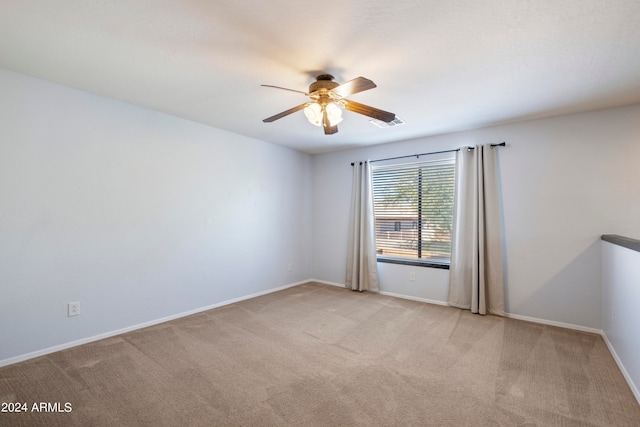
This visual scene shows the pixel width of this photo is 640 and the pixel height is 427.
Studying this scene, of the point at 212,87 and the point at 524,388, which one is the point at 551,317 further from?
the point at 212,87

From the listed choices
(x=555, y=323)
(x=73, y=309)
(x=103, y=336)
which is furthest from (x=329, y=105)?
(x=555, y=323)

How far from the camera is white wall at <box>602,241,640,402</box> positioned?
201 cm

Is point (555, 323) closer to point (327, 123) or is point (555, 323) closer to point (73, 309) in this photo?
point (327, 123)

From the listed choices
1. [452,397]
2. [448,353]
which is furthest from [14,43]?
[448,353]

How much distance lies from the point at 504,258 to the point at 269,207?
3408 millimetres

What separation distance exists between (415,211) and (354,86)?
2782 millimetres

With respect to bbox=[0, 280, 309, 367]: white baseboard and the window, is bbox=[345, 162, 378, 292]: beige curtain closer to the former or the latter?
the window

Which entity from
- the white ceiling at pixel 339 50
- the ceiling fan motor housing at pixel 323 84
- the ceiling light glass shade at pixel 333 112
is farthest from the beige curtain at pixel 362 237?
the ceiling fan motor housing at pixel 323 84

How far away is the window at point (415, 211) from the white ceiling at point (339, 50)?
1317 mm

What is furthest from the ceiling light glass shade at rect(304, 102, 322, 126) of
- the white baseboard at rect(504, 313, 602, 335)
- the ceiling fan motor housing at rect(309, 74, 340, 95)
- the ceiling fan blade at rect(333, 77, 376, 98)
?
the white baseboard at rect(504, 313, 602, 335)

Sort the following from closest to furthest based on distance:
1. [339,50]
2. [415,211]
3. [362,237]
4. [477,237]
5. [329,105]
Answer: [339,50] → [329,105] → [477,237] → [415,211] → [362,237]

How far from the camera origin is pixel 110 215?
2.92 metres

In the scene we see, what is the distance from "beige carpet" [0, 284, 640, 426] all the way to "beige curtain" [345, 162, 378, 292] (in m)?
1.36

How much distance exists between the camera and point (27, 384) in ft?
6.72
